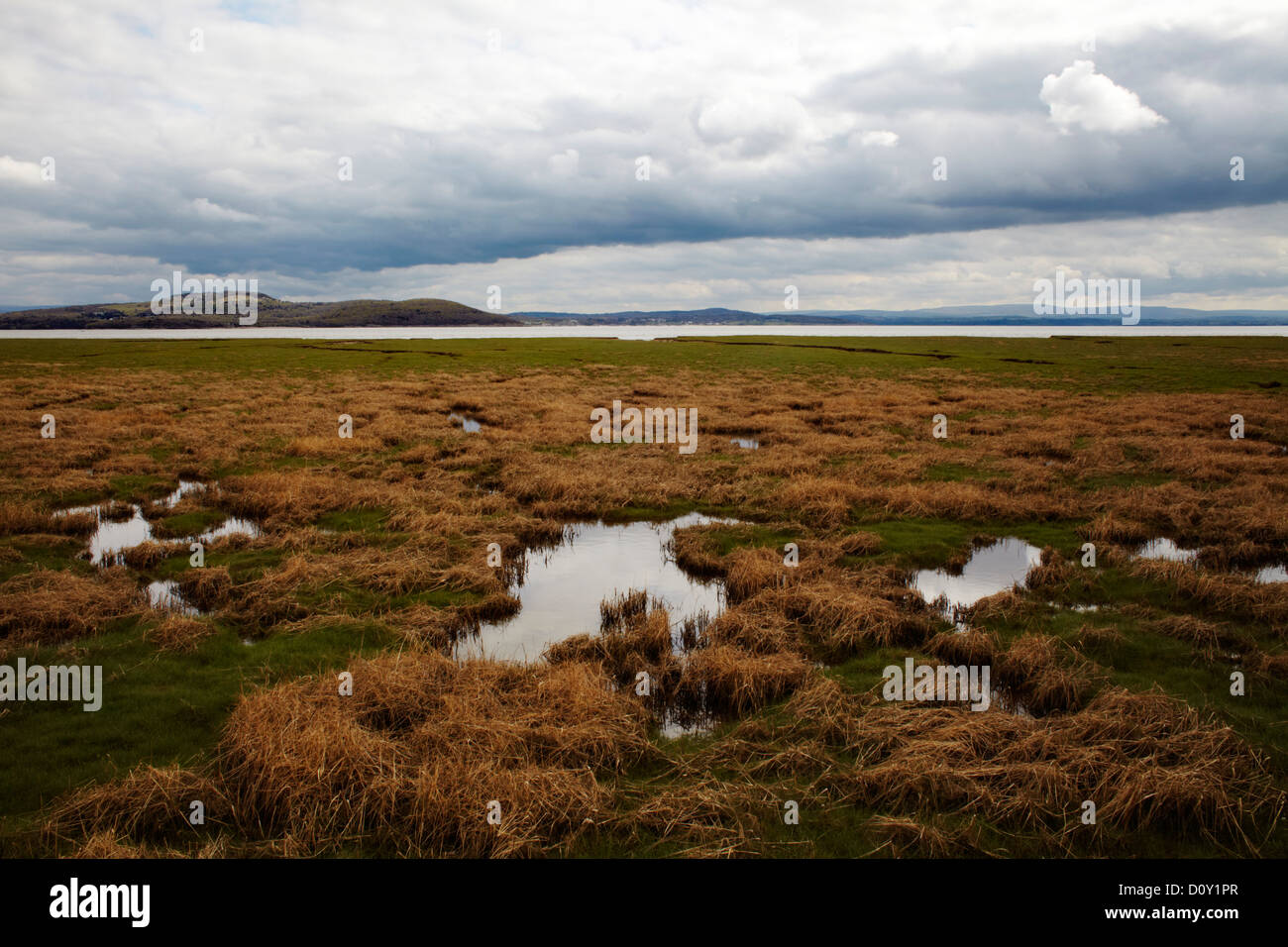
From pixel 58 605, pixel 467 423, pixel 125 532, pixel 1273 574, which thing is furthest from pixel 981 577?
pixel 467 423

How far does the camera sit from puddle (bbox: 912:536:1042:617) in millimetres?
14109

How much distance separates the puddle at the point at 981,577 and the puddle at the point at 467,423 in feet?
77.2

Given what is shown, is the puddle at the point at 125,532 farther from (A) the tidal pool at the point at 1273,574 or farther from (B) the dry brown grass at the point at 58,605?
(A) the tidal pool at the point at 1273,574

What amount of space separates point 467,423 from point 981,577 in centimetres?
2846

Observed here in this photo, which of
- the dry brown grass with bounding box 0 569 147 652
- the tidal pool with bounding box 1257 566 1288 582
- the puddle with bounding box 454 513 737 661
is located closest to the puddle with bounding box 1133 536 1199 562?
the tidal pool with bounding box 1257 566 1288 582

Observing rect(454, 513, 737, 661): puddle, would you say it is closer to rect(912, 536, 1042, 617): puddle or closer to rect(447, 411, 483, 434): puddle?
rect(912, 536, 1042, 617): puddle

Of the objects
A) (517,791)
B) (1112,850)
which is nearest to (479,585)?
(517,791)

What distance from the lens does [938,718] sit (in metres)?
9.15

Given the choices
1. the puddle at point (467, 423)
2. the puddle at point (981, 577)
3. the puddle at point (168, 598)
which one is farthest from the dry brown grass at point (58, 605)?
the puddle at point (467, 423)

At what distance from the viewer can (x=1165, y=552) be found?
54.3 ft

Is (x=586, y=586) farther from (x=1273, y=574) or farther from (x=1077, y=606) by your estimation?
(x=1273, y=574)

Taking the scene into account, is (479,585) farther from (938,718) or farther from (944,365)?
(944,365)

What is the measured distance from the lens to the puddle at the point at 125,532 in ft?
52.7

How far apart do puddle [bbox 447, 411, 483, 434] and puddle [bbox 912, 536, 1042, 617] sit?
23.5m
